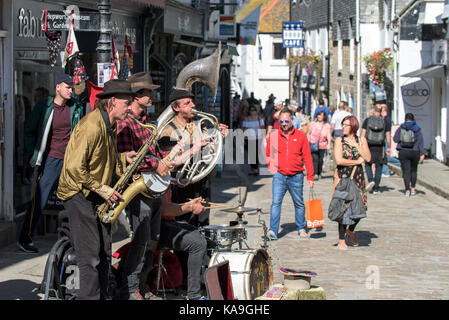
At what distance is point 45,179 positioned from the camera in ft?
32.0

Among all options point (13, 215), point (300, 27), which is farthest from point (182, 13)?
point (300, 27)

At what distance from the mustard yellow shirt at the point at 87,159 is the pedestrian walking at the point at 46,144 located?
10.0ft

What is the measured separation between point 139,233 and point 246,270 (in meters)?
0.97

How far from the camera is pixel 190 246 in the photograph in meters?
7.74

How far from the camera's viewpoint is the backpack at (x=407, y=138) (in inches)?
690

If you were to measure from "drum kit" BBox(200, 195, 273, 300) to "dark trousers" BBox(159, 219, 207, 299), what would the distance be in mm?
101

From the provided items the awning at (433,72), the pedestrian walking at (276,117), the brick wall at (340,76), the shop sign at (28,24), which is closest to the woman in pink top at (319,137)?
the pedestrian walking at (276,117)

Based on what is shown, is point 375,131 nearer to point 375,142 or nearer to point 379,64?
point 375,142

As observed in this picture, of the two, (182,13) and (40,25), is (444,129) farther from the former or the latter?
(40,25)

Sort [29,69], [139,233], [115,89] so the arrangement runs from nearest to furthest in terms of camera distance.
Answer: [115,89] → [139,233] → [29,69]

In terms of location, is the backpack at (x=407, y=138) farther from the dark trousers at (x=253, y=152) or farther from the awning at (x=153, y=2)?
the awning at (x=153, y=2)

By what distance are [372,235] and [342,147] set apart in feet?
5.48

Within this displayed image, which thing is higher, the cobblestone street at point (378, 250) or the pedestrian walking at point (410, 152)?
the pedestrian walking at point (410, 152)

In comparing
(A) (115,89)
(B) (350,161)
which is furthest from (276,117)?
(A) (115,89)
